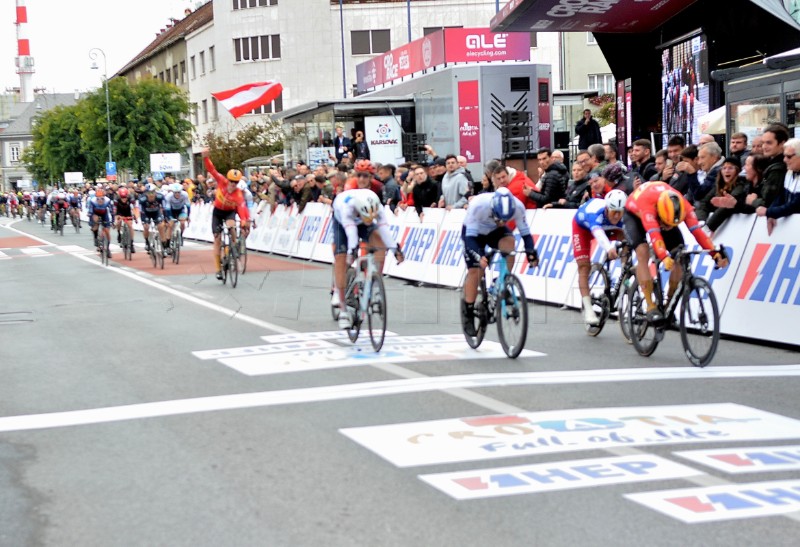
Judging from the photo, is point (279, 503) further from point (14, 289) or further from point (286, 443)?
point (14, 289)

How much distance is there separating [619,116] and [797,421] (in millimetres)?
23660

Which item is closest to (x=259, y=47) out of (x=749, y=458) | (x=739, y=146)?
(x=739, y=146)

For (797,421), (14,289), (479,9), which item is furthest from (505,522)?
(479,9)

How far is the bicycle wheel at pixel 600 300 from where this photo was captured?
12.4 m

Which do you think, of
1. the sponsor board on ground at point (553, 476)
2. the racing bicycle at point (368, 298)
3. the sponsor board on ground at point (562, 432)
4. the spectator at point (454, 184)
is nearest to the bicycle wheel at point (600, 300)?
the racing bicycle at point (368, 298)

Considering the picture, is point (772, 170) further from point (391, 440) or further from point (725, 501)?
point (725, 501)

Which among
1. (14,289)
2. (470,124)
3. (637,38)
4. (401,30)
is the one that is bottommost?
(14,289)

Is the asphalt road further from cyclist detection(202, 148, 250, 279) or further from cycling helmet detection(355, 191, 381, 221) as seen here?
cyclist detection(202, 148, 250, 279)

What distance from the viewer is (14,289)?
21375 millimetres

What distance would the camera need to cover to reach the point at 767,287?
11.8 meters

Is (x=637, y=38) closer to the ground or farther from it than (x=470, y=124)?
farther from it

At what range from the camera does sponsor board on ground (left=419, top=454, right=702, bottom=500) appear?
6039 millimetres

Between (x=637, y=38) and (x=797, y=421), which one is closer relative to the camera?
(x=797, y=421)

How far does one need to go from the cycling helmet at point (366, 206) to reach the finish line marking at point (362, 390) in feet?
9.47
